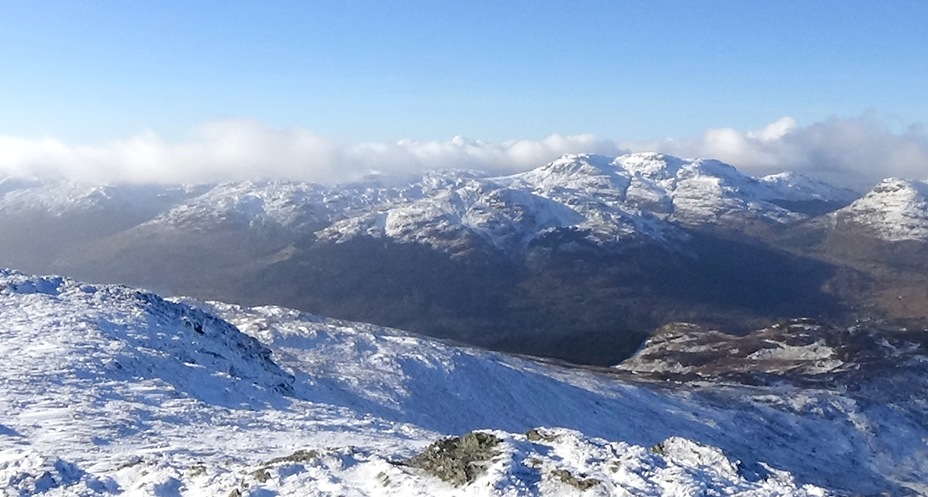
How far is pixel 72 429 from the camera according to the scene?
84.4 ft

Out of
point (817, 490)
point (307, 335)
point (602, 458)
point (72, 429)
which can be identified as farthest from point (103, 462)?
point (307, 335)

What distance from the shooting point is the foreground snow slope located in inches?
780

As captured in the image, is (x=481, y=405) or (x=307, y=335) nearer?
(x=481, y=405)

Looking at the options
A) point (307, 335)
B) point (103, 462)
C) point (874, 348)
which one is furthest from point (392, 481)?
point (874, 348)

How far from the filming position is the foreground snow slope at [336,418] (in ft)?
65.0

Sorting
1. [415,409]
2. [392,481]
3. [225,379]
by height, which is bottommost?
[415,409]

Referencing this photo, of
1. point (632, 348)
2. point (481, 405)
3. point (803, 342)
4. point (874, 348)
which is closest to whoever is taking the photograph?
point (481, 405)

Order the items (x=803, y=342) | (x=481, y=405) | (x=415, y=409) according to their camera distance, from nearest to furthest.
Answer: (x=415, y=409)
(x=481, y=405)
(x=803, y=342)

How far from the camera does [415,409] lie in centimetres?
5459

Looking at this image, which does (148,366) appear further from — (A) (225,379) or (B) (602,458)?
(B) (602,458)

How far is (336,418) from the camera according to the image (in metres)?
34.5

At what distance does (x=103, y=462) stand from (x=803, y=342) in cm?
11632

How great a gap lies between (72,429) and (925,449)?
73.1 meters

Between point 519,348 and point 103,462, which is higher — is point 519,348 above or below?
below
